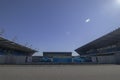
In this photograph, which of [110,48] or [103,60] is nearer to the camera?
[103,60]

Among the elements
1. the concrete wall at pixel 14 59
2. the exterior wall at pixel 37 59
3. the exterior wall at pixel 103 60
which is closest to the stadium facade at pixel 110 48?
the exterior wall at pixel 103 60

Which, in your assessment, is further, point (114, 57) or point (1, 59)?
point (114, 57)

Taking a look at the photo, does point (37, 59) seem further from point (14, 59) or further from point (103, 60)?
point (103, 60)

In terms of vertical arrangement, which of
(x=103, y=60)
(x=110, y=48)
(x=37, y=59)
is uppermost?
(x=110, y=48)

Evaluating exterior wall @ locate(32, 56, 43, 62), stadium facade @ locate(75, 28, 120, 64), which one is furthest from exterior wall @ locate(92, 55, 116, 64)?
exterior wall @ locate(32, 56, 43, 62)

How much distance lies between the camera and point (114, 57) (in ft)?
156

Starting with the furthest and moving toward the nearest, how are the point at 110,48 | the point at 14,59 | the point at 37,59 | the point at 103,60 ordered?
the point at 110,48 → the point at 103,60 → the point at 37,59 → the point at 14,59

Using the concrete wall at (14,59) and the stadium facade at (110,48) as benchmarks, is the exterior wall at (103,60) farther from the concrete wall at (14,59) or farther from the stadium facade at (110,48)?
the concrete wall at (14,59)

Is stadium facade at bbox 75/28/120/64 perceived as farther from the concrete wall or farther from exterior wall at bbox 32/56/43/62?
the concrete wall

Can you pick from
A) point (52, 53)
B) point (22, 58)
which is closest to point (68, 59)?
point (22, 58)

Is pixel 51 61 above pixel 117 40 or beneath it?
beneath

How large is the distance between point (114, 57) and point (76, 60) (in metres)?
12.2

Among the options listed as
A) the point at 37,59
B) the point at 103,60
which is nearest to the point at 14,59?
the point at 37,59

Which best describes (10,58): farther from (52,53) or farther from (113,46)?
(113,46)
